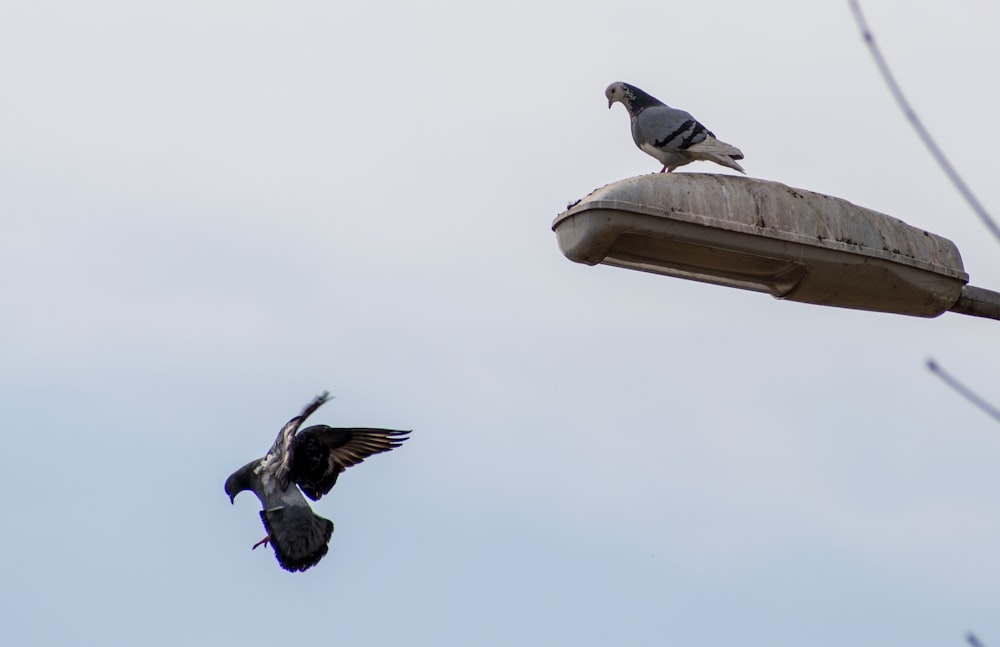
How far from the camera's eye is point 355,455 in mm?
12906

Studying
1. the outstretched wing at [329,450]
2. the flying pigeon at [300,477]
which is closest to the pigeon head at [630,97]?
the flying pigeon at [300,477]

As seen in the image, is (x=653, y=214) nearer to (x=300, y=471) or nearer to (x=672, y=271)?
(x=672, y=271)

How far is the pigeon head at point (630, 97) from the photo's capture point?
9.91 m

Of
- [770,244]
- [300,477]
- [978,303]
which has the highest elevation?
[300,477]

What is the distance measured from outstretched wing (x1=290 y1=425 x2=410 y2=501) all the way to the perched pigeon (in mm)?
4246

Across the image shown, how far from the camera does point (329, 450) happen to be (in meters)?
12.9

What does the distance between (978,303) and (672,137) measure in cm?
363

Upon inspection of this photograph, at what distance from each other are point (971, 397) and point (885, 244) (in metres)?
3.10

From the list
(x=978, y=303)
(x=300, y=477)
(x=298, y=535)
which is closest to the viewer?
(x=978, y=303)

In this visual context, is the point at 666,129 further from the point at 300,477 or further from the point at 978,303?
the point at 300,477

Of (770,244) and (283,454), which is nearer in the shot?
(770,244)

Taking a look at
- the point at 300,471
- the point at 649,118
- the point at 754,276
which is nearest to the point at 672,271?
the point at 754,276

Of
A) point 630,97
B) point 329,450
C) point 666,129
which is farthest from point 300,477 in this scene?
point 666,129

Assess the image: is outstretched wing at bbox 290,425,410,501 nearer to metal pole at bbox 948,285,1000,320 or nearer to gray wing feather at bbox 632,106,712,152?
gray wing feather at bbox 632,106,712,152
